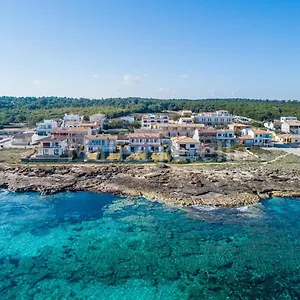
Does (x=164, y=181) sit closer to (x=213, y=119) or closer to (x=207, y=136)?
(x=207, y=136)

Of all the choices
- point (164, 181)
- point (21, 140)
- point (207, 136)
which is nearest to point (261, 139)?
point (207, 136)

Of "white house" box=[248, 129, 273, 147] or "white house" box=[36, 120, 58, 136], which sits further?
"white house" box=[36, 120, 58, 136]

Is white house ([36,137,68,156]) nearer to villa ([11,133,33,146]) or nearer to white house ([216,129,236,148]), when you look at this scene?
villa ([11,133,33,146])

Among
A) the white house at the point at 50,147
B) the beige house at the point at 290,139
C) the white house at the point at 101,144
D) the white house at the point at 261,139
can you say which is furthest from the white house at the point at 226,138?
the white house at the point at 50,147

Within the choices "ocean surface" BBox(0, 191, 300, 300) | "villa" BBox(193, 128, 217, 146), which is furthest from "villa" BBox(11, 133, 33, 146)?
"villa" BBox(193, 128, 217, 146)

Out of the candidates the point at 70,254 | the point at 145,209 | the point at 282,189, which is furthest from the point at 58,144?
the point at 282,189

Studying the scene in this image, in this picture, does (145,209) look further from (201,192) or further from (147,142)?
(147,142)
